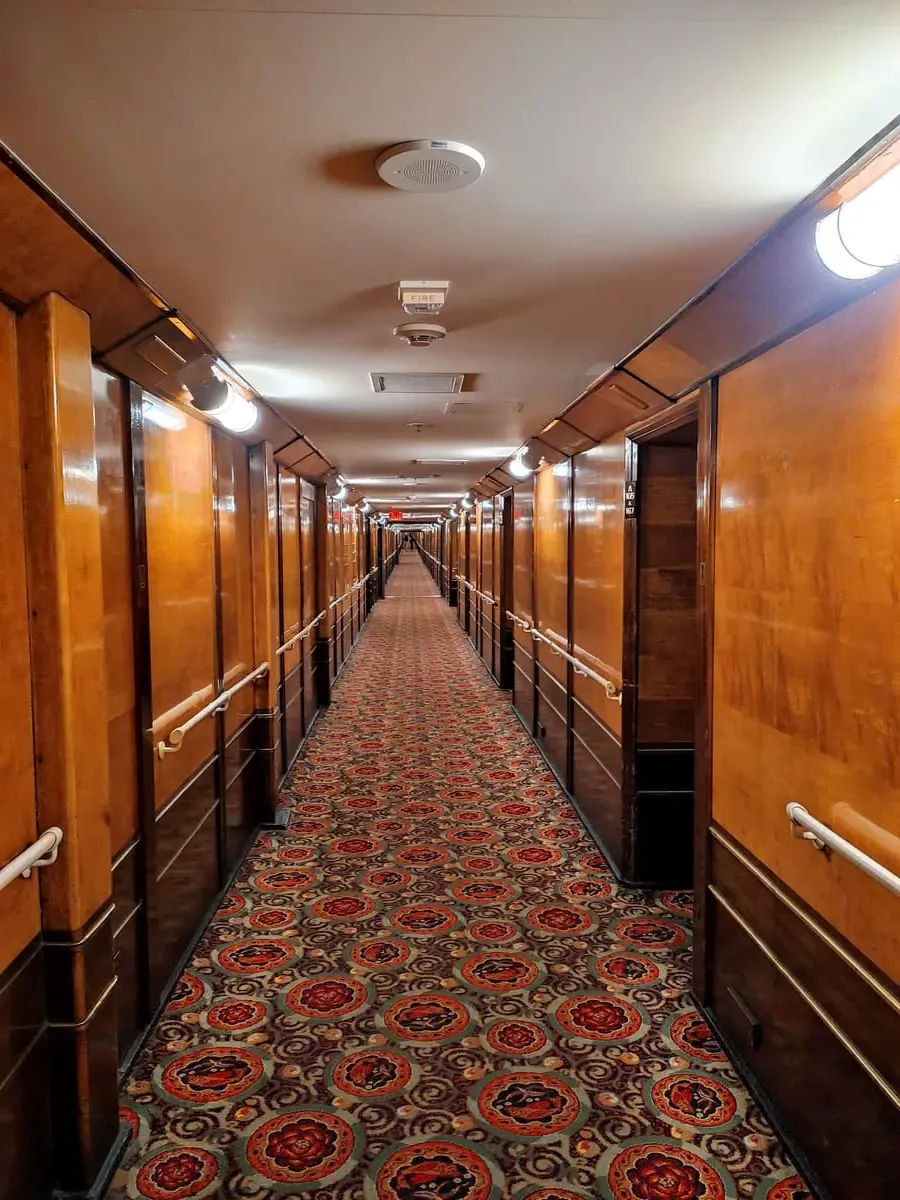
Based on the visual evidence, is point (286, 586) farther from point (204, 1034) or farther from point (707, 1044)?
point (707, 1044)

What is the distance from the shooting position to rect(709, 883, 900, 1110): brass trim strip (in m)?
1.78

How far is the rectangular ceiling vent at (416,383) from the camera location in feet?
11.9

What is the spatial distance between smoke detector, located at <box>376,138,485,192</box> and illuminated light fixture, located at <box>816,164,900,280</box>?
0.73 meters

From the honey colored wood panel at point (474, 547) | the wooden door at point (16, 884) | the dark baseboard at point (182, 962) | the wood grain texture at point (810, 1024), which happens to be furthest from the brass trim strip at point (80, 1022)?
the honey colored wood panel at point (474, 547)

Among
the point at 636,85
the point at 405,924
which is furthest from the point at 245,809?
the point at 636,85

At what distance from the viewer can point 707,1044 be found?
8.93 ft

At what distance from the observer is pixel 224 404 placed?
3.34m

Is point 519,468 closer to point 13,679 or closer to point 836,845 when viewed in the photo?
point 836,845

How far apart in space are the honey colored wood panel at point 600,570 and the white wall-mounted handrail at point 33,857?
2.79 metres

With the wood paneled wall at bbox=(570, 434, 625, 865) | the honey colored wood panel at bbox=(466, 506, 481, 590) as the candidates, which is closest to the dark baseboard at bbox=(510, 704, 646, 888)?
the wood paneled wall at bbox=(570, 434, 625, 865)

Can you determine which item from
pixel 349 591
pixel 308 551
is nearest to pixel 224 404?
pixel 308 551

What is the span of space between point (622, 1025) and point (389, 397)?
10.1 feet

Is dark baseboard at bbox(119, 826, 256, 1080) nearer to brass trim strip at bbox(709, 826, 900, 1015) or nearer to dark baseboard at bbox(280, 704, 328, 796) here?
dark baseboard at bbox(280, 704, 328, 796)

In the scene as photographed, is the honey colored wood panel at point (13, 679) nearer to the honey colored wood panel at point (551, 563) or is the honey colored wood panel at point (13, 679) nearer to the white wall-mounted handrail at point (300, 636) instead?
the white wall-mounted handrail at point (300, 636)
